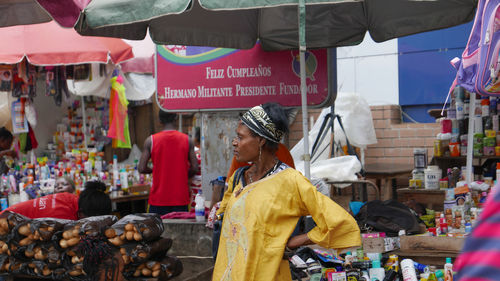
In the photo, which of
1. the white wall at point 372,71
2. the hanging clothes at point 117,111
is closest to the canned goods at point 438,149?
the white wall at point 372,71

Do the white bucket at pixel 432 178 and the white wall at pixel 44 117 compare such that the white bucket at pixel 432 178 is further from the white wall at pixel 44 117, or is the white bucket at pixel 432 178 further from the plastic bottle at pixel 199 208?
the white wall at pixel 44 117

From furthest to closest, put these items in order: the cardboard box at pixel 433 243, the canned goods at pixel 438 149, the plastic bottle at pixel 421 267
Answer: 1. the canned goods at pixel 438 149
2. the cardboard box at pixel 433 243
3. the plastic bottle at pixel 421 267

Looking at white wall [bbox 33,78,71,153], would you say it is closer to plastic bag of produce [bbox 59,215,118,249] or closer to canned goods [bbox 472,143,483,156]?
plastic bag of produce [bbox 59,215,118,249]

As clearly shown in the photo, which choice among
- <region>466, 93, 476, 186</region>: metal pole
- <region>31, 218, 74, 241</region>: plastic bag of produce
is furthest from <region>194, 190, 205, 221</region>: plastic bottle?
<region>466, 93, 476, 186</region>: metal pole

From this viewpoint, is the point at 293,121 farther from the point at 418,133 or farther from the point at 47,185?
the point at 47,185

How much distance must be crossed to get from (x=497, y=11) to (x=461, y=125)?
3311mm

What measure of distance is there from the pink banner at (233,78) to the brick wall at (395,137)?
3.28 m

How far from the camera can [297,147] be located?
8406mm

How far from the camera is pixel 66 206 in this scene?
5.46 m

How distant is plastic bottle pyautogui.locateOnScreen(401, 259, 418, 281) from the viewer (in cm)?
403

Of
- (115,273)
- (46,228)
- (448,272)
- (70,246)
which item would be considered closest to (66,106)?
(46,228)

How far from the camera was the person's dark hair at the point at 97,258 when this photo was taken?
14.9 ft

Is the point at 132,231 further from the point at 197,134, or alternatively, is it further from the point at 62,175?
the point at 62,175

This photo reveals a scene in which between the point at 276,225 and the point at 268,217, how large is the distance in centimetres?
7
